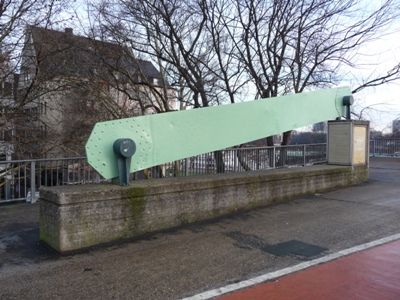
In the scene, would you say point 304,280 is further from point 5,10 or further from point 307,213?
point 5,10

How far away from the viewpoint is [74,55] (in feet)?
44.9

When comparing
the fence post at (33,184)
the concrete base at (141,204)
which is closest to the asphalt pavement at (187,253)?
the concrete base at (141,204)

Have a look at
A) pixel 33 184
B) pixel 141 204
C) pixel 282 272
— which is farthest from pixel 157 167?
pixel 282 272

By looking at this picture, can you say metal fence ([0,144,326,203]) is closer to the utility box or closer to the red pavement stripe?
the utility box

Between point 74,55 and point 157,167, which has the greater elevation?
point 74,55

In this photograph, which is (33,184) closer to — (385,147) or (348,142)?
(348,142)

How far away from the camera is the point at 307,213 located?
710cm

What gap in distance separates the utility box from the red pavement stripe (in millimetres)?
5949

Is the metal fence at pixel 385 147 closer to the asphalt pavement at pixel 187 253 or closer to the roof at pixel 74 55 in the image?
the asphalt pavement at pixel 187 253

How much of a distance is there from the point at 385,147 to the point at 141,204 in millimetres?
19356

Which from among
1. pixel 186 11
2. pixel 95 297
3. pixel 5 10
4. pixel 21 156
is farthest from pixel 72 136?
pixel 95 297

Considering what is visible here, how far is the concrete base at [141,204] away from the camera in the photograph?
16.1 ft

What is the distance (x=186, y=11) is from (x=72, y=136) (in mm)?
7146

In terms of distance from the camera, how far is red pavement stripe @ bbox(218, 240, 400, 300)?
11.8 feet
